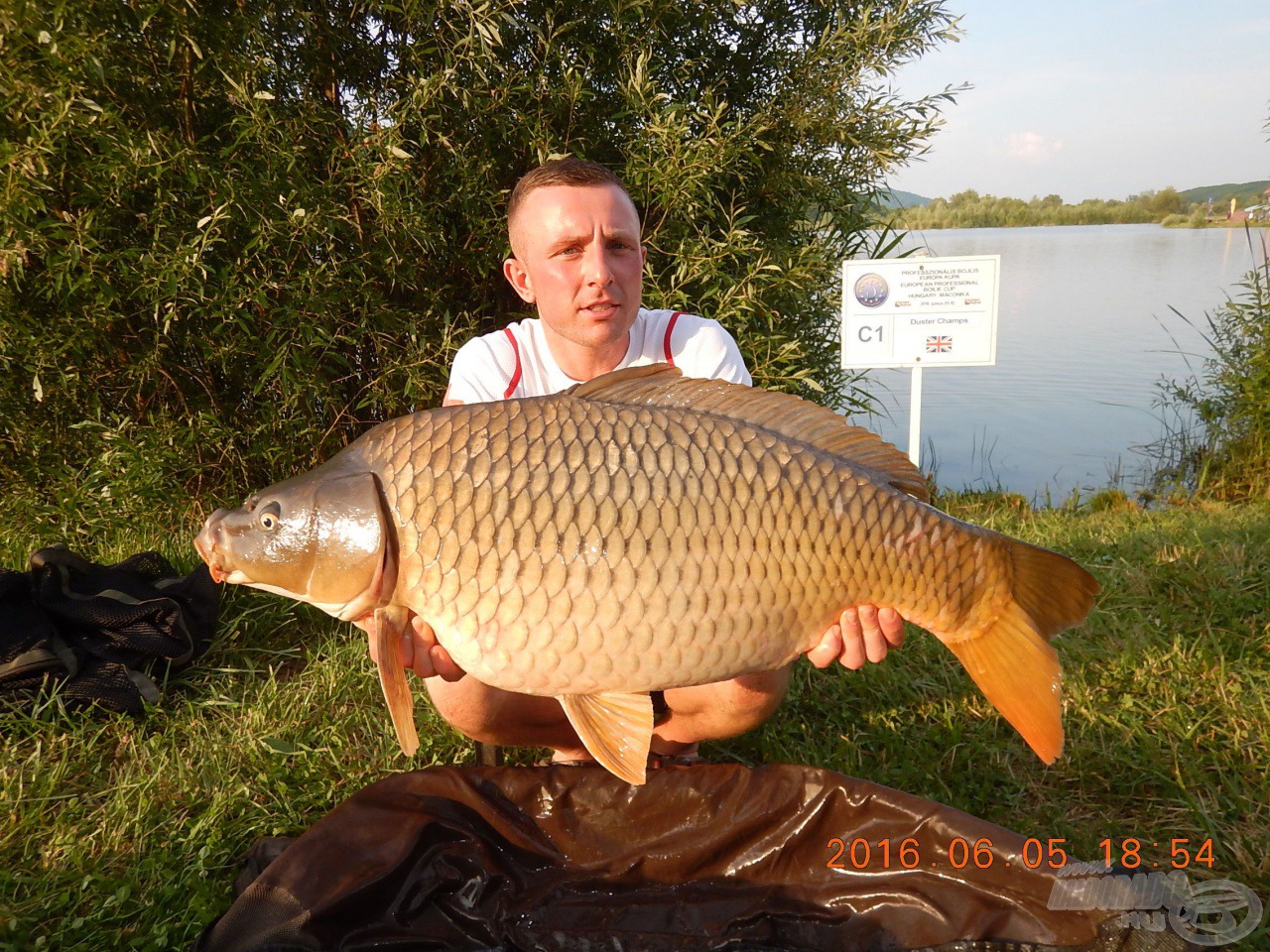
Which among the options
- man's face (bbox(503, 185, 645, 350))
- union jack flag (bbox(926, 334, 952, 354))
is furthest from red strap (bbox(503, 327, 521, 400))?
union jack flag (bbox(926, 334, 952, 354))

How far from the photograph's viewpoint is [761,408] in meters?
1.43

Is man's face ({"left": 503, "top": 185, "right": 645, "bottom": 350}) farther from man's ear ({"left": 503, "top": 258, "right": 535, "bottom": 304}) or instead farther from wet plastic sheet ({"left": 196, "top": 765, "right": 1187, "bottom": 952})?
wet plastic sheet ({"left": 196, "top": 765, "right": 1187, "bottom": 952})

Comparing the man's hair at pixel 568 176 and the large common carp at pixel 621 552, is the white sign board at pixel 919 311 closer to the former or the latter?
the man's hair at pixel 568 176

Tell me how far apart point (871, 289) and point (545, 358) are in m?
1.90

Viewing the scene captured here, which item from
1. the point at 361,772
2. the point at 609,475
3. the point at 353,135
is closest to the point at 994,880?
the point at 609,475

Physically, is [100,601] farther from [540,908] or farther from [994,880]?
[994,880]

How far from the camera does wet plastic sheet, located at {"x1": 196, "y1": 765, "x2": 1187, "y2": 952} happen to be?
52.6 inches

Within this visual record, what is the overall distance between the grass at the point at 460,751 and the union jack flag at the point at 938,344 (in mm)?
1192

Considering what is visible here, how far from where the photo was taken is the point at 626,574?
1.30 m

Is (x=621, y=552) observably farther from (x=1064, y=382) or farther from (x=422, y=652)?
(x=1064, y=382)

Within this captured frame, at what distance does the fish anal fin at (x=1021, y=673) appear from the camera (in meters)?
1.40

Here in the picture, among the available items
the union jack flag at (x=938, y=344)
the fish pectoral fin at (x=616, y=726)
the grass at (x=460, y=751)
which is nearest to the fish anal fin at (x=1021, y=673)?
the grass at (x=460, y=751)

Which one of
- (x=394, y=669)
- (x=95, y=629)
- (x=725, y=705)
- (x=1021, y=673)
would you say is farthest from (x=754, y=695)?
(x=95, y=629)

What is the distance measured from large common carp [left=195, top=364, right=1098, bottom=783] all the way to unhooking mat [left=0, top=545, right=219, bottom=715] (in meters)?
0.91
